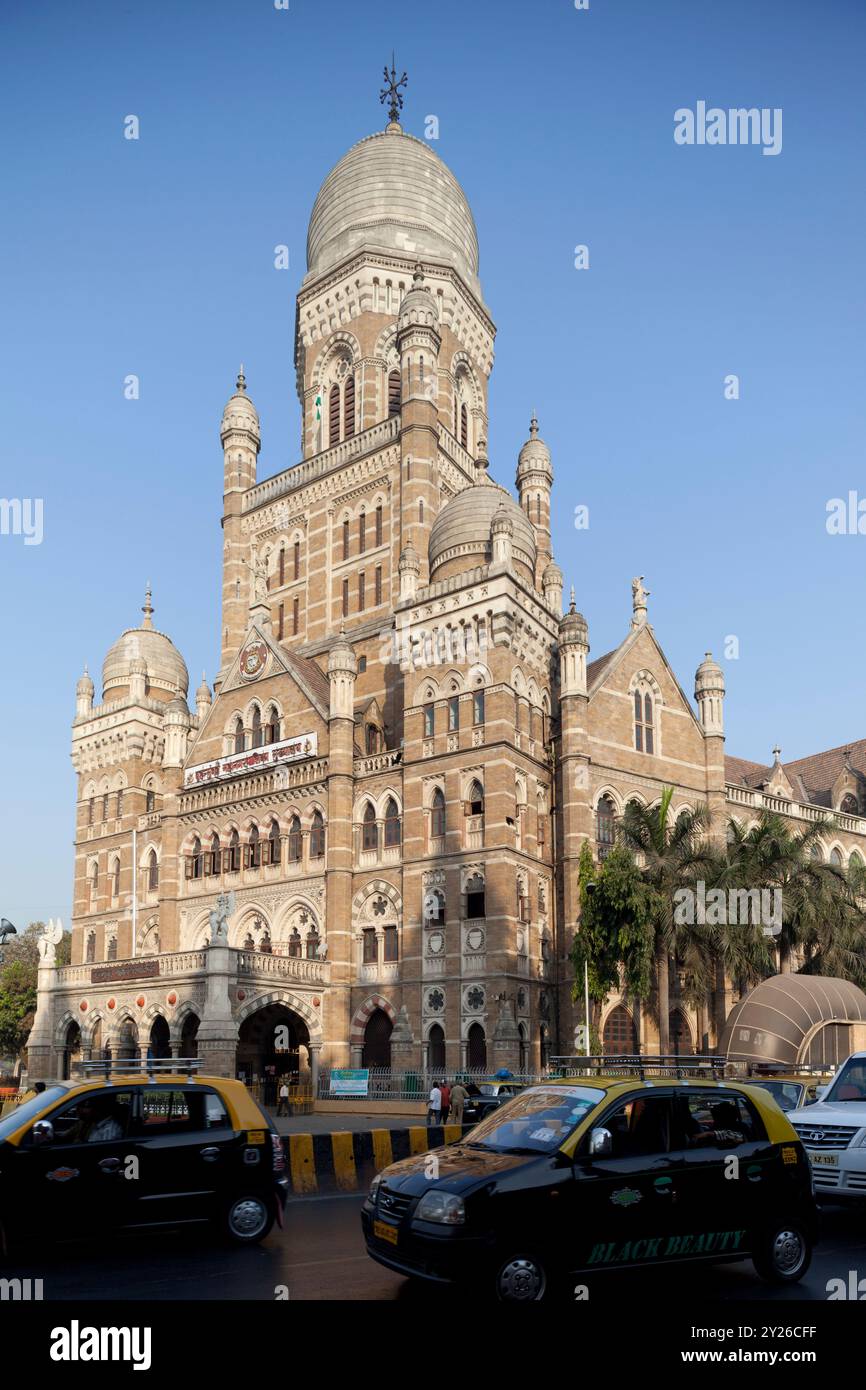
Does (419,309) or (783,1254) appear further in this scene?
(419,309)

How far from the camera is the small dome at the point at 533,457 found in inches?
2277

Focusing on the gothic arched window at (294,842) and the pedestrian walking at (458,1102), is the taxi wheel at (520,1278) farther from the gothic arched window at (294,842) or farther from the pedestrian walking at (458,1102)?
the gothic arched window at (294,842)

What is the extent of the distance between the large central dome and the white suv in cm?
5203

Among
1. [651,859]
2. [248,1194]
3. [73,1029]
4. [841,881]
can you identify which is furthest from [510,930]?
[248,1194]

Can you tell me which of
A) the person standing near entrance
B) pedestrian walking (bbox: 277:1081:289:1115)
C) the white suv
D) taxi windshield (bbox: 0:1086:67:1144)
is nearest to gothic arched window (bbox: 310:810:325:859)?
the person standing near entrance

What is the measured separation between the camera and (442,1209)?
31.1 ft

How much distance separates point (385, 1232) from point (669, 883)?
29399mm

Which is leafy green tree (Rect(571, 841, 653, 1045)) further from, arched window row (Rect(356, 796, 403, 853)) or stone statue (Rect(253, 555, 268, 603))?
stone statue (Rect(253, 555, 268, 603))

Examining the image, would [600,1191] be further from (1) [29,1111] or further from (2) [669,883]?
(2) [669,883]

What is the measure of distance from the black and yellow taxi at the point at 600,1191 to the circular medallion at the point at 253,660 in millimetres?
40164

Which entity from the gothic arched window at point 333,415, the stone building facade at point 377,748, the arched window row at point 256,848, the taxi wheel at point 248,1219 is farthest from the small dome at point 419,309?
the taxi wheel at point 248,1219

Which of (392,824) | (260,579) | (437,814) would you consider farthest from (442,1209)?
(260,579)

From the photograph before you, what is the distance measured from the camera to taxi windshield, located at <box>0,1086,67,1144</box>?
12.0 meters
